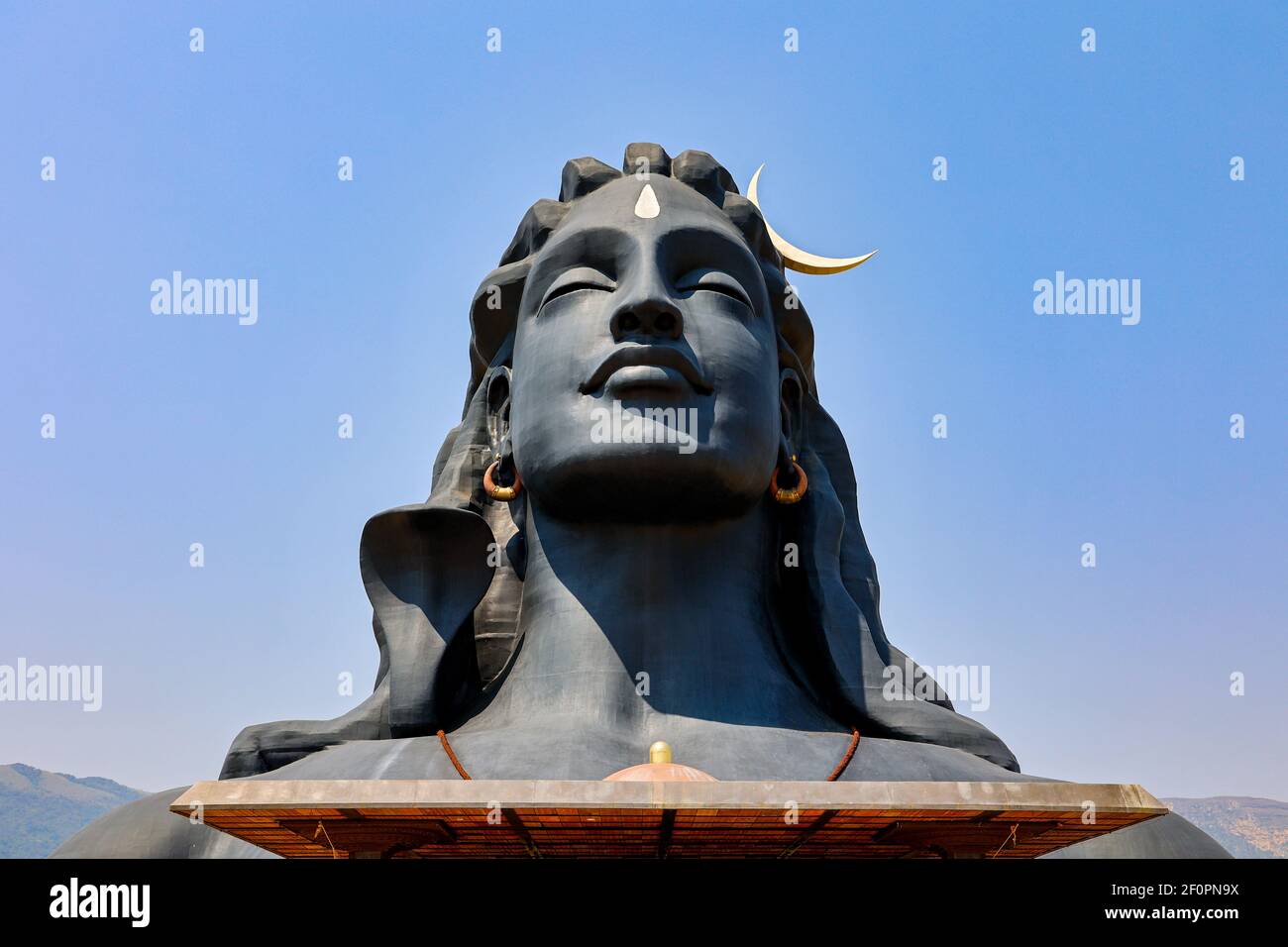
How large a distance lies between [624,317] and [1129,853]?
375 cm

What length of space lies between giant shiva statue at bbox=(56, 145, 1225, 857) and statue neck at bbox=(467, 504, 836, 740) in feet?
0.04

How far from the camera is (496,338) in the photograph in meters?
8.64

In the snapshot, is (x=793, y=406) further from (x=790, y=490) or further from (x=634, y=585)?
(x=634, y=585)

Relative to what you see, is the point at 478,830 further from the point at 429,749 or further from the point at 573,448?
the point at 573,448

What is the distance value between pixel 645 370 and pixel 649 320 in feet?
1.07

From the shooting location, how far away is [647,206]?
7688 millimetres

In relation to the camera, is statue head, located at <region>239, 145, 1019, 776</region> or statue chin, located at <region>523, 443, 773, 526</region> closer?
statue chin, located at <region>523, 443, 773, 526</region>

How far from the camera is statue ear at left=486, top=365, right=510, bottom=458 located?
8.23 m

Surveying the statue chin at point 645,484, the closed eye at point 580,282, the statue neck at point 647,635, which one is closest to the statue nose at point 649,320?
the closed eye at point 580,282

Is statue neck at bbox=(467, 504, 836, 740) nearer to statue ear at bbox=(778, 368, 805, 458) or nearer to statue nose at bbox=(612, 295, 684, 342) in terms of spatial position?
statue ear at bbox=(778, 368, 805, 458)

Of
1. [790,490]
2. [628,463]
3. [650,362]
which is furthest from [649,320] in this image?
[790,490]

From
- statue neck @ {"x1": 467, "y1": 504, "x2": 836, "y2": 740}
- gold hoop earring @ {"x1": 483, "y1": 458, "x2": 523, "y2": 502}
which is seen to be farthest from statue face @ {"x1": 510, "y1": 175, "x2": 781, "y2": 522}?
gold hoop earring @ {"x1": 483, "y1": 458, "x2": 523, "y2": 502}

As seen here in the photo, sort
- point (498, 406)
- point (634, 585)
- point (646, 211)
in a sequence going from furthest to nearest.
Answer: point (498, 406)
point (646, 211)
point (634, 585)
